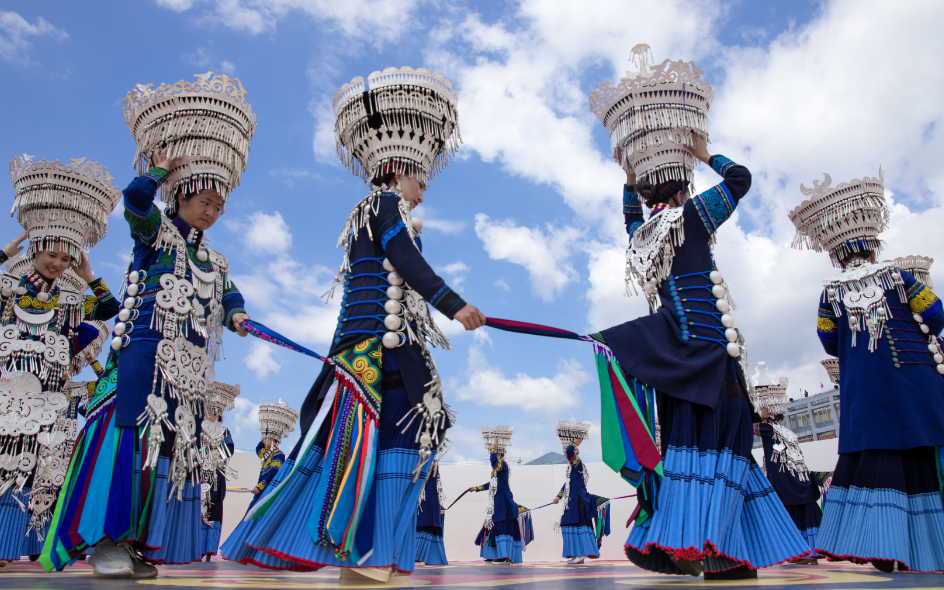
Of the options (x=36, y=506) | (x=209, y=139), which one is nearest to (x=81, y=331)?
(x=36, y=506)

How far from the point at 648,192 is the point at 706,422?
119 cm

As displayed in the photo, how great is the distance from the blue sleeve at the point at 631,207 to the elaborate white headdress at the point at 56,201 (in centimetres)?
359

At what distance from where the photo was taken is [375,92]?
111 inches

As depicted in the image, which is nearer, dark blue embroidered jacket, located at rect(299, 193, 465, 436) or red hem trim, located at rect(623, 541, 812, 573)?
red hem trim, located at rect(623, 541, 812, 573)

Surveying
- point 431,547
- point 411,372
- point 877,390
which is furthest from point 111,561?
point 431,547

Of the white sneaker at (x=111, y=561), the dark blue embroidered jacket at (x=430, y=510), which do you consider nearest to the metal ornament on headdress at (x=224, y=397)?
the dark blue embroidered jacket at (x=430, y=510)

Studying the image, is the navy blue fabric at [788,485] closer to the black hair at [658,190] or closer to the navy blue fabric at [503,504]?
the black hair at [658,190]

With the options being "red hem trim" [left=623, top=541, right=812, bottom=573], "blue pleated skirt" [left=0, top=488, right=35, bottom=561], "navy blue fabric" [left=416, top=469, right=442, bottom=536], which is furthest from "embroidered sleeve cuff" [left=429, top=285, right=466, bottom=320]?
"navy blue fabric" [left=416, top=469, right=442, bottom=536]

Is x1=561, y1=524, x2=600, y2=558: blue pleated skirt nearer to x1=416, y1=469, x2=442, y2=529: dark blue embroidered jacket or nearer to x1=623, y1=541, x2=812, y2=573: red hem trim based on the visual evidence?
x1=416, y1=469, x2=442, y2=529: dark blue embroidered jacket

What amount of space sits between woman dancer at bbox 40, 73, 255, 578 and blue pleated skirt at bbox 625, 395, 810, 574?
2.07 metres

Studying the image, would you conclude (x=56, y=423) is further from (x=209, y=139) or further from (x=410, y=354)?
(x=410, y=354)

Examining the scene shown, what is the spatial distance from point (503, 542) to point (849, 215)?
7.29m

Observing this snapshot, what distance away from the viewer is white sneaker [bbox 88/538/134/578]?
8.05ft

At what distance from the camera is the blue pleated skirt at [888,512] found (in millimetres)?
3266
